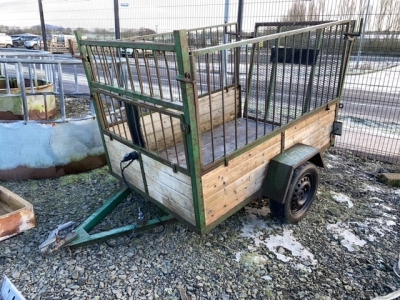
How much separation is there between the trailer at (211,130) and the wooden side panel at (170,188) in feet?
0.04

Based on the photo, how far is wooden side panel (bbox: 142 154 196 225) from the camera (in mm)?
2484

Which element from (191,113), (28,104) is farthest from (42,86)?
(191,113)

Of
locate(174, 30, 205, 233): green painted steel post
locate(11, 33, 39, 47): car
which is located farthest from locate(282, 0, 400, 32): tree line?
locate(11, 33, 39, 47): car

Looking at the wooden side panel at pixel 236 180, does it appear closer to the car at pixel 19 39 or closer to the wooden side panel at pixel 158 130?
the wooden side panel at pixel 158 130

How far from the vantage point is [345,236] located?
3.09 m

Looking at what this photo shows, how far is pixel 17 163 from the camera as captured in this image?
409 cm

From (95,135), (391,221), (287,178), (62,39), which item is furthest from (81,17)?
(391,221)

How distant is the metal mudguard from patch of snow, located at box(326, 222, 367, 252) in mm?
677


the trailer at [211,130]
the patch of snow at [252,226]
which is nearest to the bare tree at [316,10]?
the trailer at [211,130]

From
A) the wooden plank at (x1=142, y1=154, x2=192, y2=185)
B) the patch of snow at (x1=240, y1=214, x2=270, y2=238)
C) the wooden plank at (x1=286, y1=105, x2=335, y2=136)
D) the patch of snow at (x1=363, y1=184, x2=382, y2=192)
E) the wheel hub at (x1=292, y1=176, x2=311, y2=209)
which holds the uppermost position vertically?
the wooden plank at (x1=286, y1=105, x2=335, y2=136)

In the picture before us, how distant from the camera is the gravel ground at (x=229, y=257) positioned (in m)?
2.51

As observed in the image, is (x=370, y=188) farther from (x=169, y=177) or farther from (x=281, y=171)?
(x=169, y=177)

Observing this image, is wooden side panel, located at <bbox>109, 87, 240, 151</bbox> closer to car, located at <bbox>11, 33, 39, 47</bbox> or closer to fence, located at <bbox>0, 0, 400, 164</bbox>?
fence, located at <bbox>0, 0, 400, 164</bbox>

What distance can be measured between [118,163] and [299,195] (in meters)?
1.85
